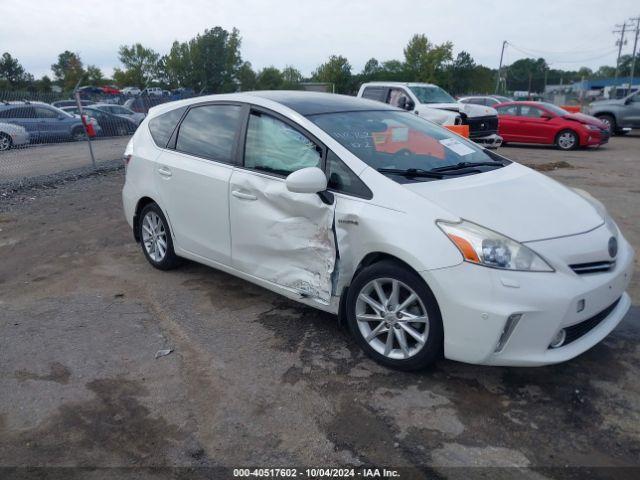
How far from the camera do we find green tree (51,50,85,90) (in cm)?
6838

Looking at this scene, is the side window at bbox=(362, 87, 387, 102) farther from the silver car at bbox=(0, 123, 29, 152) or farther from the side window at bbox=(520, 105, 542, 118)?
the silver car at bbox=(0, 123, 29, 152)

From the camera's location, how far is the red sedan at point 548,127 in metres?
15.5

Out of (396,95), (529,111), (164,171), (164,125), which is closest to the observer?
(164,171)

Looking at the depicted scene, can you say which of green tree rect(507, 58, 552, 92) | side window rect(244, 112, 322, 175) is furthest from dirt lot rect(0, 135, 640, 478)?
green tree rect(507, 58, 552, 92)

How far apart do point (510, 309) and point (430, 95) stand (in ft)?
41.1

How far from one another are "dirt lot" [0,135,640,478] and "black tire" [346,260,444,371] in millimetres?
103

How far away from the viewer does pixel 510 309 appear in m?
2.95

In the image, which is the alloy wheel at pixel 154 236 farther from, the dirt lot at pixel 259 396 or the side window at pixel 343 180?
the side window at pixel 343 180

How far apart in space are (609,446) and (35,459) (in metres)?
2.88

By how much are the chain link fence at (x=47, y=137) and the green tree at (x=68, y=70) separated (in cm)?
5297

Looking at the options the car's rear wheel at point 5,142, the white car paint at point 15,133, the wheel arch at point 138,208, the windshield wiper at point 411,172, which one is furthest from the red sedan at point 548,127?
the windshield wiper at point 411,172

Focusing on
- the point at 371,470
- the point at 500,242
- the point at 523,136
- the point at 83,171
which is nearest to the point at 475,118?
the point at 523,136

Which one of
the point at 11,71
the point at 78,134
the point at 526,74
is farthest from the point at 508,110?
the point at 526,74

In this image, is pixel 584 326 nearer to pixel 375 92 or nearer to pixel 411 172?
pixel 411 172
